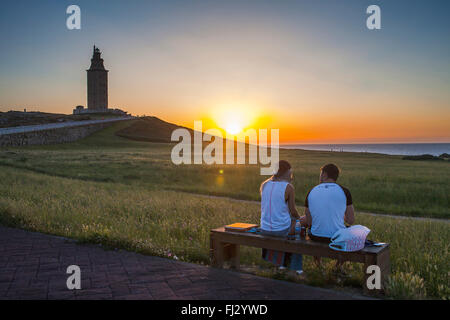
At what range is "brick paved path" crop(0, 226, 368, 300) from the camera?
478 centimetres

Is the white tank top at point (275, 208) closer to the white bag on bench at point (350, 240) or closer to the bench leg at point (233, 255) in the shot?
the bench leg at point (233, 255)

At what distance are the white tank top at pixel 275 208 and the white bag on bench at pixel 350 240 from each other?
974 millimetres

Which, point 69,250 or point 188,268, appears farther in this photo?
point 69,250

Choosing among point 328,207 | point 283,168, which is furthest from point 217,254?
point 328,207

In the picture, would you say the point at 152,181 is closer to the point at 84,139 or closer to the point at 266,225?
the point at 266,225

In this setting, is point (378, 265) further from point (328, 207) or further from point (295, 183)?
point (295, 183)

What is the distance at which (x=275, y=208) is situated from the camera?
6.03 m

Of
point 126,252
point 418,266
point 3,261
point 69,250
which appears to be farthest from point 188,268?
point 418,266

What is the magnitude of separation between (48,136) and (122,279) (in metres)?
58.9

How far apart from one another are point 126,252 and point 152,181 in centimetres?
1571

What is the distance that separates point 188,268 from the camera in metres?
5.81

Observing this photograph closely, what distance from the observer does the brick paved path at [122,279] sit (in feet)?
15.7

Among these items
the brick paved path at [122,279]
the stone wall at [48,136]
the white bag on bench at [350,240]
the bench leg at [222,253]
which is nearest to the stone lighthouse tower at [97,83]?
the stone wall at [48,136]

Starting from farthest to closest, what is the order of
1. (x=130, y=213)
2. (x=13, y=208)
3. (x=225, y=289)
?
1. (x=130, y=213)
2. (x=13, y=208)
3. (x=225, y=289)
